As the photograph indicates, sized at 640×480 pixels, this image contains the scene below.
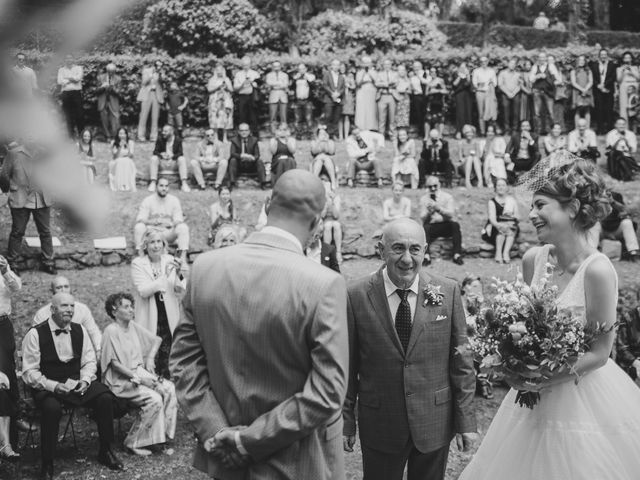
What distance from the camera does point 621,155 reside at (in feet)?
50.1

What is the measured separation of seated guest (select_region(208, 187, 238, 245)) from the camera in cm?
1170

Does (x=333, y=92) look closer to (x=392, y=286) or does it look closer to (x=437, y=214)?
(x=437, y=214)

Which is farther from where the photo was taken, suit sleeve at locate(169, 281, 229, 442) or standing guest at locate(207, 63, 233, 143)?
standing guest at locate(207, 63, 233, 143)

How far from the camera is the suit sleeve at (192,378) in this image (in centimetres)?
303

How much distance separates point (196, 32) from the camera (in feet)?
61.2

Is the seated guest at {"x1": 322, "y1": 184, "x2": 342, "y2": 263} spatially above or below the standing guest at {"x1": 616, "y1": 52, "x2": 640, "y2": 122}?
below

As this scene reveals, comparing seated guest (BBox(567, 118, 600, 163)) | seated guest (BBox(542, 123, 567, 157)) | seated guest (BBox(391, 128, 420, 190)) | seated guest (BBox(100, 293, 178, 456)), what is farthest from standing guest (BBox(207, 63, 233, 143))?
seated guest (BBox(100, 293, 178, 456))

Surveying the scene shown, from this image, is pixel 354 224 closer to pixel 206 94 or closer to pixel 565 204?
pixel 206 94

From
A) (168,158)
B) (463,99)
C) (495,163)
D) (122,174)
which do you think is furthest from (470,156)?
(122,174)

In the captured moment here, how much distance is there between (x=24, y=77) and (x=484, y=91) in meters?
15.4

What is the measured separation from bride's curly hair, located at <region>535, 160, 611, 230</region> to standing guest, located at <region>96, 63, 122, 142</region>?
1254cm

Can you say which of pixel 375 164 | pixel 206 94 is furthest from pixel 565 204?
pixel 206 94

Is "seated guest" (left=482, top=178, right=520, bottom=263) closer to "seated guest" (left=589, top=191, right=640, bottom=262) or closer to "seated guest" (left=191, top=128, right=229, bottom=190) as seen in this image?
"seated guest" (left=589, top=191, right=640, bottom=262)

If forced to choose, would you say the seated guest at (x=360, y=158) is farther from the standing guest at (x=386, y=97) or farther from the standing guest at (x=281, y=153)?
the standing guest at (x=386, y=97)
